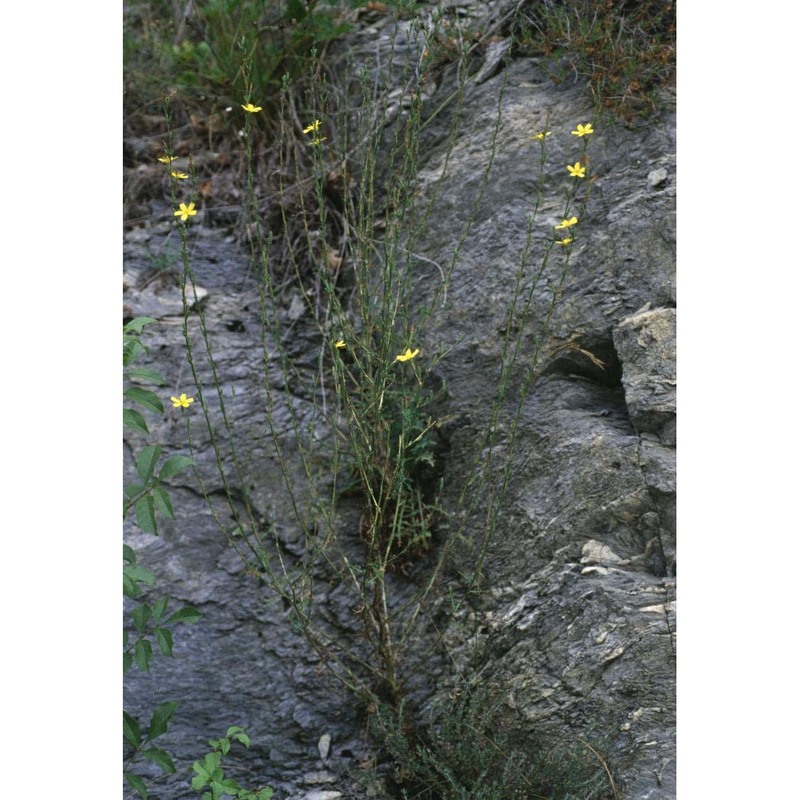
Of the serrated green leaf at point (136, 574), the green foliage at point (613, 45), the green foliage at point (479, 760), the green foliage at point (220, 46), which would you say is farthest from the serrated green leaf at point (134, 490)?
the green foliage at point (613, 45)

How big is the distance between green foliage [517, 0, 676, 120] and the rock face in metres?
0.06

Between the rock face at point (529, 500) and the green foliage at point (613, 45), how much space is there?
0.06 meters

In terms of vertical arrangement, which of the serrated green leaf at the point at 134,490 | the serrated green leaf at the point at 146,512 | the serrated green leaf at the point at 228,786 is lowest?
the serrated green leaf at the point at 228,786

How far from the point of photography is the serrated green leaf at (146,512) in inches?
61.1

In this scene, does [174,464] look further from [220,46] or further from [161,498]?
[220,46]

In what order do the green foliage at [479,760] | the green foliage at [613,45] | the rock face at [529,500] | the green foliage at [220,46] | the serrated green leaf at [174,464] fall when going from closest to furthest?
the serrated green leaf at [174,464] < the green foliage at [479,760] < the rock face at [529,500] < the green foliage at [613,45] < the green foliage at [220,46]

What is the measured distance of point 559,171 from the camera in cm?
222

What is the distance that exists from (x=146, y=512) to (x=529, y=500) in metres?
0.88

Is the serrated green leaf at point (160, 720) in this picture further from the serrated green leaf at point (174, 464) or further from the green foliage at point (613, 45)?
the green foliage at point (613, 45)

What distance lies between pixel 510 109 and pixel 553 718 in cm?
153

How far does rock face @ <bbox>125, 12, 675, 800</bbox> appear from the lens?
183 cm

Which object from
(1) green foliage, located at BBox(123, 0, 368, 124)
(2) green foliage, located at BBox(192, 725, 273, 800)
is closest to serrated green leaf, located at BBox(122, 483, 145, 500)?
(2) green foliage, located at BBox(192, 725, 273, 800)
